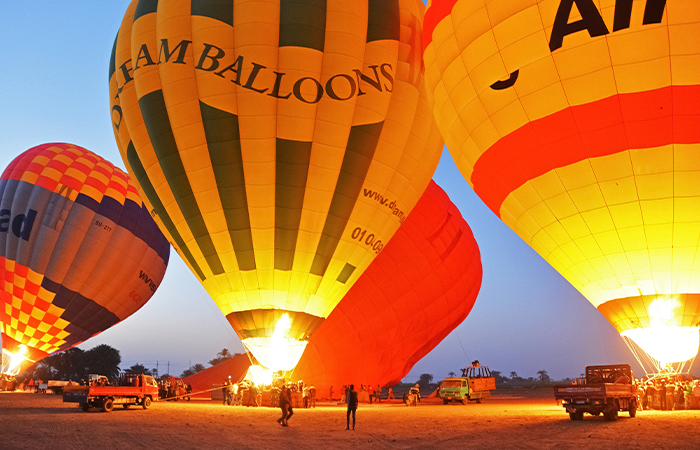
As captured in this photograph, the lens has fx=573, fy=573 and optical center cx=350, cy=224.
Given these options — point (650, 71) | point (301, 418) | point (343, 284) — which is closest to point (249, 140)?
point (343, 284)

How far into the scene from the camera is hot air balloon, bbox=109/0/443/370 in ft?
44.7

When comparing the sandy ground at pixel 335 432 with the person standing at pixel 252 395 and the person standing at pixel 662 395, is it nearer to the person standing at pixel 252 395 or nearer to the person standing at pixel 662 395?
the person standing at pixel 662 395

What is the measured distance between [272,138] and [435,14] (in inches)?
185

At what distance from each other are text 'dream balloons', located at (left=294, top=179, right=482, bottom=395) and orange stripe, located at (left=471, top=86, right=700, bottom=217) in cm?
885

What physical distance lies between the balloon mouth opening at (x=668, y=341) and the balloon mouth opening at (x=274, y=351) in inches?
302

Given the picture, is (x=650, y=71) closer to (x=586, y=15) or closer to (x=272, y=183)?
(x=586, y=15)

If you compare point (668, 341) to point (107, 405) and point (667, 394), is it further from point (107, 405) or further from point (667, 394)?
point (107, 405)

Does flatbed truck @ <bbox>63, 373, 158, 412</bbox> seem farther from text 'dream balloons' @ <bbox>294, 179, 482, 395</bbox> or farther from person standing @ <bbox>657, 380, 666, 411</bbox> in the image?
person standing @ <bbox>657, 380, 666, 411</bbox>

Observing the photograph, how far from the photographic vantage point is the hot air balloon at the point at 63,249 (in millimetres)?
20922

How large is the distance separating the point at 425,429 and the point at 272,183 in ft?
Answer: 22.3

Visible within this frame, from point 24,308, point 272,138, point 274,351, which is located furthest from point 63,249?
point 272,138

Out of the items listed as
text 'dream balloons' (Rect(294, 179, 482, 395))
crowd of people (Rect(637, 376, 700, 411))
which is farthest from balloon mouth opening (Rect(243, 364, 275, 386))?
crowd of people (Rect(637, 376, 700, 411))

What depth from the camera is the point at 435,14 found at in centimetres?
1275

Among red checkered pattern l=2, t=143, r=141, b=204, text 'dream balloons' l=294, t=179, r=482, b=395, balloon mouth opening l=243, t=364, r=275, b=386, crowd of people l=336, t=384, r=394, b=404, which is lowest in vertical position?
crowd of people l=336, t=384, r=394, b=404
